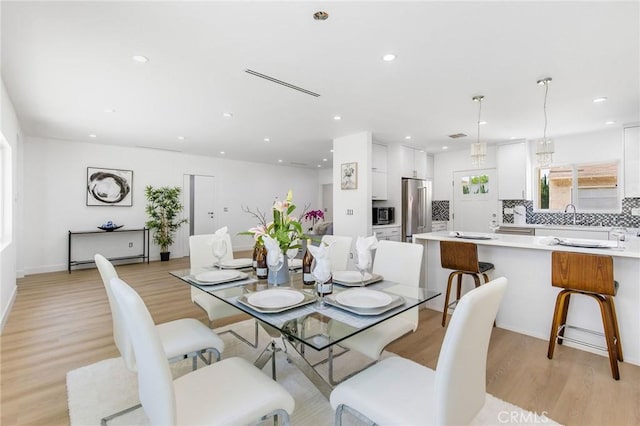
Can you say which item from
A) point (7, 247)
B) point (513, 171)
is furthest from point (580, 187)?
point (7, 247)

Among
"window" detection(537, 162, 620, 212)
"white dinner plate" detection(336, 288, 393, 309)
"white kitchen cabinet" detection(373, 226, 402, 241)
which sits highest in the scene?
"window" detection(537, 162, 620, 212)

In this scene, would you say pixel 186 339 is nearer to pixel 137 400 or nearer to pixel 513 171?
pixel 137 400

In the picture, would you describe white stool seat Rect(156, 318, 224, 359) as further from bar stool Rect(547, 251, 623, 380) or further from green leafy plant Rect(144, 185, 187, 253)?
green leafy plant Rect(144, 185, 187, 253)

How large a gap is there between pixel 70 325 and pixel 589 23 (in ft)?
16.7

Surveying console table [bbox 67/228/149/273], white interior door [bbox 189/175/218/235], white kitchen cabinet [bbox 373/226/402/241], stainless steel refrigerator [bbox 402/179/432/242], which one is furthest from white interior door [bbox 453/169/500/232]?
console table [bbox 67/228/149/273]

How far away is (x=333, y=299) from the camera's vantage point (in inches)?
64.4

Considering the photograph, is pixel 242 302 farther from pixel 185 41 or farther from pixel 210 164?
pixel 210 164

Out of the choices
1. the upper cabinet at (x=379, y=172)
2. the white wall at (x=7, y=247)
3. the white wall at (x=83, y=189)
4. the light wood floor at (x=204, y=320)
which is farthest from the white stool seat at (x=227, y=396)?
the white wall at (x=83, y=189)

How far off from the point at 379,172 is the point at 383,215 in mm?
834

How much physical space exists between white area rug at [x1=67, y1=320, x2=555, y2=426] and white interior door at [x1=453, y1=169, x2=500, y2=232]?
5.00 meters

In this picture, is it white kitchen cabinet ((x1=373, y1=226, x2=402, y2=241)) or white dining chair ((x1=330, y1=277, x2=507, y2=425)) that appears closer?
white dining chair ((x1=330, y1=277, x2=507, y2=425))

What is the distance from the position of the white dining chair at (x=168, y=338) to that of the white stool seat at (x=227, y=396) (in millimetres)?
354

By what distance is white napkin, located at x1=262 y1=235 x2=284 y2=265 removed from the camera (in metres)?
1.84

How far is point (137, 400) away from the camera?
1887 millimetres
